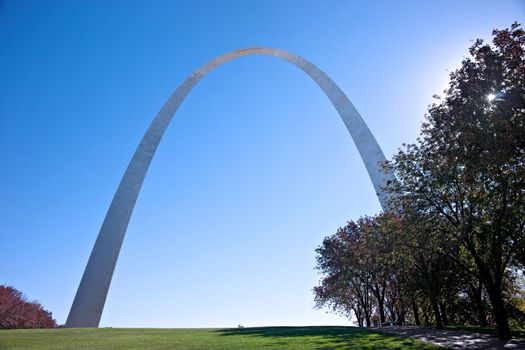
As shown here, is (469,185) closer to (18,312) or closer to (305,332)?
(305,332)

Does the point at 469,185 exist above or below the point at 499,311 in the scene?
above

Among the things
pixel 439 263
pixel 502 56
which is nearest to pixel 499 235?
pixel 502 56

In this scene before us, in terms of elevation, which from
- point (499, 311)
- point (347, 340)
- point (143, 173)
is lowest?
point (347, 340)

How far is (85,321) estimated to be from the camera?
2233cm

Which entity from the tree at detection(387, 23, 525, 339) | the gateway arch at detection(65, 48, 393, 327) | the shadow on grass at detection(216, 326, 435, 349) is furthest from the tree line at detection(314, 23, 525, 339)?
the shadow on grass at detection(216, 326, 435, 349)

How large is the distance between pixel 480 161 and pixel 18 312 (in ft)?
171

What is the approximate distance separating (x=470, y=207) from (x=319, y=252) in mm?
22980

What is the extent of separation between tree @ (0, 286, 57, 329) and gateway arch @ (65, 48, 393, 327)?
2747 cm

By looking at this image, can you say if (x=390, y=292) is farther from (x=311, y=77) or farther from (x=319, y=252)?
(x=311, y=77)

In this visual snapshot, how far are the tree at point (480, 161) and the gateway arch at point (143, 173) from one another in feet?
10.3

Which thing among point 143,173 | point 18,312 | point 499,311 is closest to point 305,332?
point 499,311

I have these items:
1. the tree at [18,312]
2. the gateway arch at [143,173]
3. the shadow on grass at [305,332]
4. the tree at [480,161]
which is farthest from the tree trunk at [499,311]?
the tree at [18,312]

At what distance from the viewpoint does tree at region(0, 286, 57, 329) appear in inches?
1656

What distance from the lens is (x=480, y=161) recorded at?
37.3 ft
